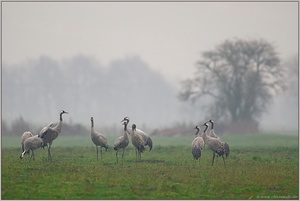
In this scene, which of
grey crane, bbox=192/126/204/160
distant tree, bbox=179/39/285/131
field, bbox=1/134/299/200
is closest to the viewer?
field, bbox=1/134/299/200

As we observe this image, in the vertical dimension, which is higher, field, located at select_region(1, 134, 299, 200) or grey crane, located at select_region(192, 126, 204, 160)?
grey crane, located at select_region(192, 126, 204, 160)

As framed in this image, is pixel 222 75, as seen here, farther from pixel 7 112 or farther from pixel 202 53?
pixel 7 112

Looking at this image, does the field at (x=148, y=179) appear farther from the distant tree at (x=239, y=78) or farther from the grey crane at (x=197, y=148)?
the distant tree at (x=239, y=78)

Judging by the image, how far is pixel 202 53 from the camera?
63.1m

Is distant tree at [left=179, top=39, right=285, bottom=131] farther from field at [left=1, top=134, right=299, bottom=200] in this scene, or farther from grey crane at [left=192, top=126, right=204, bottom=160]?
grey crane at [left=192, top=126, right=204, bottom=160]

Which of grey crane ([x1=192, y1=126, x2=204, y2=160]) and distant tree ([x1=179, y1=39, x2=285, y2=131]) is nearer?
grey crane ([x1=192, y1=126, x2=204, y2=160])

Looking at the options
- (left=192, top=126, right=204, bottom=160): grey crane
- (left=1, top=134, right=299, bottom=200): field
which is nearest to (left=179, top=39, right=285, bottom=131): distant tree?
(left=1, top=134, right=299, bottom=200): field

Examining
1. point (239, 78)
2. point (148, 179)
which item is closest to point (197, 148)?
point (148, 179)

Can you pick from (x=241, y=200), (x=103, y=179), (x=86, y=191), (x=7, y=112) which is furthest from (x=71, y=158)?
(x=7, y=112)

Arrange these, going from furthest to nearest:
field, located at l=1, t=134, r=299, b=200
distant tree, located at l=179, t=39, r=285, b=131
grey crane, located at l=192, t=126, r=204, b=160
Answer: distant tree, located at l=179, t=39, r=285, b=131 < grey crane, located at l=192, t=126, r=204, b=160 < field, located at l=1, t=134, r=299, b=200

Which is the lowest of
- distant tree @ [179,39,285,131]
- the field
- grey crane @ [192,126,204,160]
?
the field

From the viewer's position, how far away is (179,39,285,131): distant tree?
6125cm

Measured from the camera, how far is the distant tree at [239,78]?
61250mm

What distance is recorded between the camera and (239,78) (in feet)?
206
